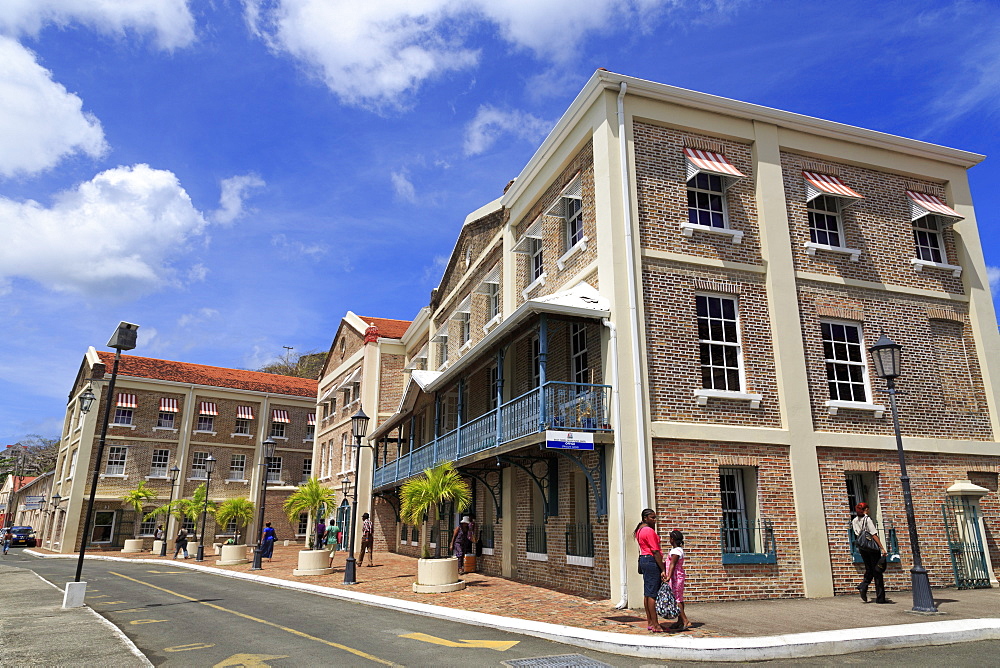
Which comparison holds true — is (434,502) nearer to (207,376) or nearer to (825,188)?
(825,188)

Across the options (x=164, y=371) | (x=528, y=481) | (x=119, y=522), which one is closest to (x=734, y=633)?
(x=528, y=481)

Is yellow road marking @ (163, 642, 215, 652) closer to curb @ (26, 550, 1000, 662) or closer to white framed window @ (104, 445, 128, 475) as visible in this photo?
curb @ (26, 550, 1000, 662)

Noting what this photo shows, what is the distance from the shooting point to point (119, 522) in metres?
38.1

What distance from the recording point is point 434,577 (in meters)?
13.9

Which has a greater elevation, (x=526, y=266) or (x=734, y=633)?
(x=526, y=266)

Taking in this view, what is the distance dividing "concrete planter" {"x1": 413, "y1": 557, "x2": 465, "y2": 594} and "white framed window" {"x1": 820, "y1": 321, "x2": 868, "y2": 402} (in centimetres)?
873

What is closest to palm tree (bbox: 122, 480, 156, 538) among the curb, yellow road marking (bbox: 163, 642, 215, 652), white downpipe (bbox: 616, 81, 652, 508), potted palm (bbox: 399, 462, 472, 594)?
potted palm (bbox: 399, 462, 472, 594)

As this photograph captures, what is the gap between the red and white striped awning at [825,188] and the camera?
47.4 feet

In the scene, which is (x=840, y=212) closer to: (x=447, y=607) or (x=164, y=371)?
(x=447, y=607)

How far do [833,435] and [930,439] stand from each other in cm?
254

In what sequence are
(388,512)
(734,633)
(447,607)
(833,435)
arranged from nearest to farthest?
(734,633)
(447,607)
(833,435)
(388,512)

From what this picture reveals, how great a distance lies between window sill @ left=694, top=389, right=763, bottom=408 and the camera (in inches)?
497

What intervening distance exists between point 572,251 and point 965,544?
9.95 m

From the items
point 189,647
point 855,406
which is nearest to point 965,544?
point 855,406
